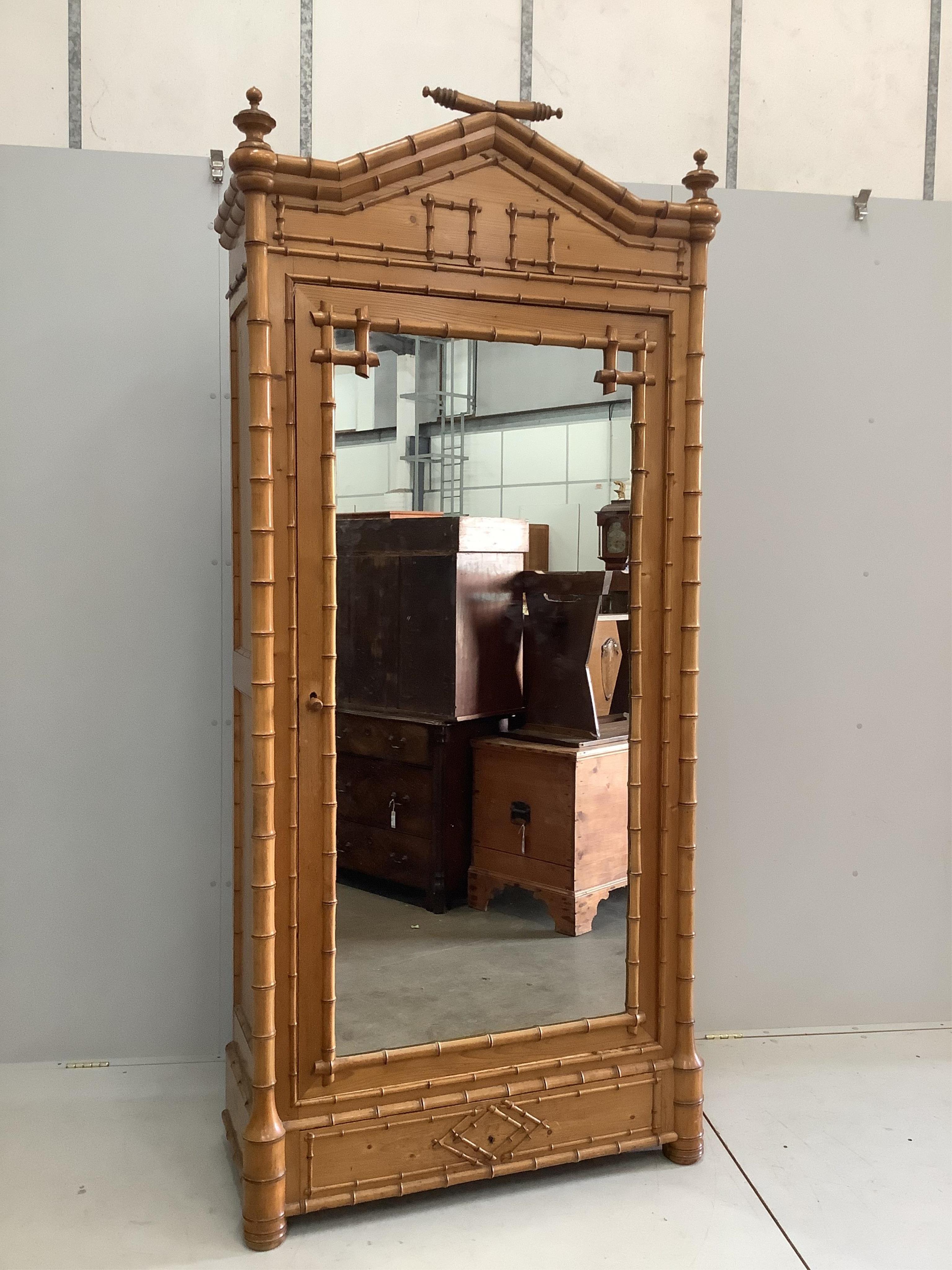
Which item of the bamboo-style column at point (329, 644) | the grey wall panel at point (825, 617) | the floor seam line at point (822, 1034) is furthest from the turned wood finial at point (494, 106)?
the floor seam line at point (822, 1034)

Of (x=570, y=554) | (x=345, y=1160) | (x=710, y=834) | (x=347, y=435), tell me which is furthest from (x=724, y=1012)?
(x=347, y=435)

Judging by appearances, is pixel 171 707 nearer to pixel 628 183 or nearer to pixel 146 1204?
pixel 146 1204

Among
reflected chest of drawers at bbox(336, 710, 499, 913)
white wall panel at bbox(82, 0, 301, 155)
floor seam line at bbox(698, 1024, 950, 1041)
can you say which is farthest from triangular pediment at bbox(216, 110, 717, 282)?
floor seam line at bbox(698, 1024, 950, 1041)

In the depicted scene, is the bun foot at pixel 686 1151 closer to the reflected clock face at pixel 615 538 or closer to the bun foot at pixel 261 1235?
the bun foot at pixel 261 1235

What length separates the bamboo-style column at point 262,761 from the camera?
2.24m

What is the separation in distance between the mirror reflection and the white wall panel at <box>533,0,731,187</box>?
1.13m

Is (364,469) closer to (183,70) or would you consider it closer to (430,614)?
(430,614)

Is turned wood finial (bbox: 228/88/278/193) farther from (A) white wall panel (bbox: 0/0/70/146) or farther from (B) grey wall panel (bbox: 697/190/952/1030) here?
(B) grey wall panel (bbox: 697/190/952/1030)

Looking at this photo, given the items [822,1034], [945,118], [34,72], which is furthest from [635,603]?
[34,72]

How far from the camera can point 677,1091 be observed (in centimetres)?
270

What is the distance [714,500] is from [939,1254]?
2.06m

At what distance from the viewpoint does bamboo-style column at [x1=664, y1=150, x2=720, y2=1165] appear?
2.57 meters

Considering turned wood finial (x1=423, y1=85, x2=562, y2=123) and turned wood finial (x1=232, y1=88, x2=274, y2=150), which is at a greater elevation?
turned wood finial (x1=423, y1=85, x2=562, y2=123)

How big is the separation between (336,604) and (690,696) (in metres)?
0.91
